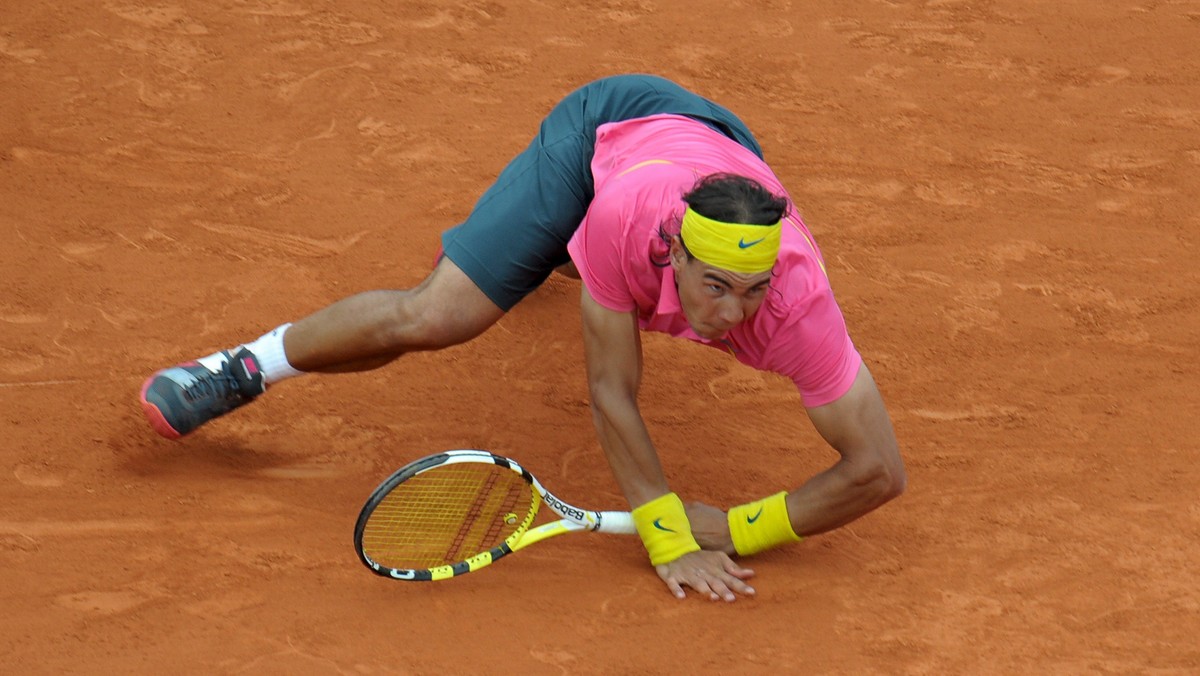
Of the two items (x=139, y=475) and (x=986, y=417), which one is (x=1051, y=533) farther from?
(x=139, y=475)

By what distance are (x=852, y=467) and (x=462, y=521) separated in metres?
1.00

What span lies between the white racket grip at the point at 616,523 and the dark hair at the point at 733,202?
0.76m

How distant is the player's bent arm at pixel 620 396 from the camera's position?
135 inches

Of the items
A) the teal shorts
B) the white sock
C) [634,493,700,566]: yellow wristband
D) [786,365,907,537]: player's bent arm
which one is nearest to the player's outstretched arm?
[634,493,700,566]: yellow wristband

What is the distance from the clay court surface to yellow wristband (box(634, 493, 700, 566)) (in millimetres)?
108

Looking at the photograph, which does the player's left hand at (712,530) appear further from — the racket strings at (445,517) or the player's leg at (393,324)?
the player's leg at (393,324)

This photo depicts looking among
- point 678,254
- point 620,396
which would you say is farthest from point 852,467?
point 678,254

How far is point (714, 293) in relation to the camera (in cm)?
315

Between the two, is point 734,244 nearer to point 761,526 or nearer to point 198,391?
point 761,526

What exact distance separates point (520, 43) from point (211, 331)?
2454 millimetres

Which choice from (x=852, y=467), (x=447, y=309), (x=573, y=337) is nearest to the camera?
(x=852, y=467)

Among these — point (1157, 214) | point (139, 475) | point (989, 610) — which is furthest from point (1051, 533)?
point (139, 475)

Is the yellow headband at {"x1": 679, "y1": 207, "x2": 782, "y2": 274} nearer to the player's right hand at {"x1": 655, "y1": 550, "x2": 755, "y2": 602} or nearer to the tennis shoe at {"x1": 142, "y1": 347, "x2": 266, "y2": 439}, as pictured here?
the player's right hand at {"x1": 655, "y1": 550, "x2": 755, "y2": 602}

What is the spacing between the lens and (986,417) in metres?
4.28
